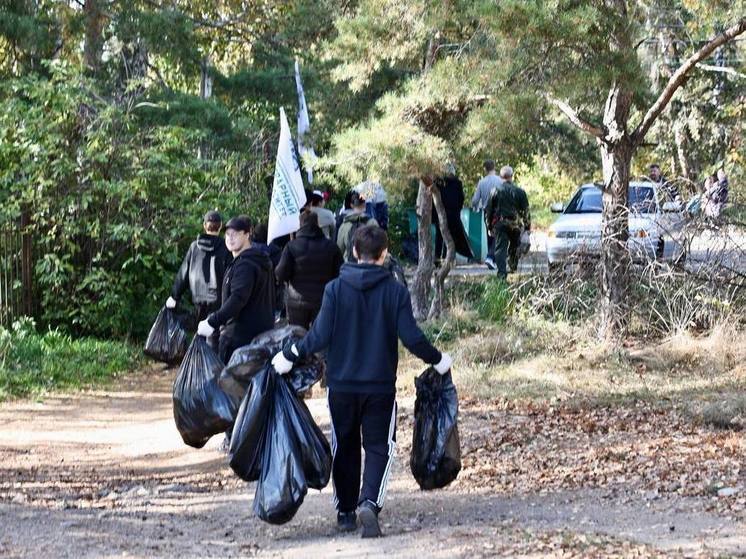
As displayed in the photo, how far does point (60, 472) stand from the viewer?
9.55 metres

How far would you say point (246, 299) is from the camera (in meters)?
9.07

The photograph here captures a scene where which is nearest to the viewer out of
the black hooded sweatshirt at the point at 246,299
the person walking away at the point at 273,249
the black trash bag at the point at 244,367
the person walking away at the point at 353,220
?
the black trash bag at the point at 244,367

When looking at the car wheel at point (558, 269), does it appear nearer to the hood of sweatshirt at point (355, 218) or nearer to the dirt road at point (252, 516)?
the hood of sweatshirt at point (355, 218)

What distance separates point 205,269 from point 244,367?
322cm

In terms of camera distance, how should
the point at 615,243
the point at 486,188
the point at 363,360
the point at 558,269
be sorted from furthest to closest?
the point at 486,188, the point at 558,269, the point at 615,243, the point at 363,360

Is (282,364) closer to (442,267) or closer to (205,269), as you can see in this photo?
(205,269)

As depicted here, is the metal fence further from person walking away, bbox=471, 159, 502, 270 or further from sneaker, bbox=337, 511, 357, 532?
sneaker, bbox=337, 511, 357, 532

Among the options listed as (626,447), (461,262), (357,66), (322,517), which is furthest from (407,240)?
(322,517)

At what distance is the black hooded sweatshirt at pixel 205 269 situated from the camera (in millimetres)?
10711

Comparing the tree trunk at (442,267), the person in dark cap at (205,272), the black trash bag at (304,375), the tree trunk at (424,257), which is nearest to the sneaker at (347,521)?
the black trash bag at (304,375)

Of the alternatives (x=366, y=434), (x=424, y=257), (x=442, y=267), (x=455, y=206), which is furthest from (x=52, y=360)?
(x=366, y=434)

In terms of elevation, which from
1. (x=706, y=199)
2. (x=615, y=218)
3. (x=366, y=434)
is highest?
(x=706, y=199)

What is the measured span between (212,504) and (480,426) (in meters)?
2.80

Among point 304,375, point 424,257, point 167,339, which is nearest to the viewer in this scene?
point 304,375
